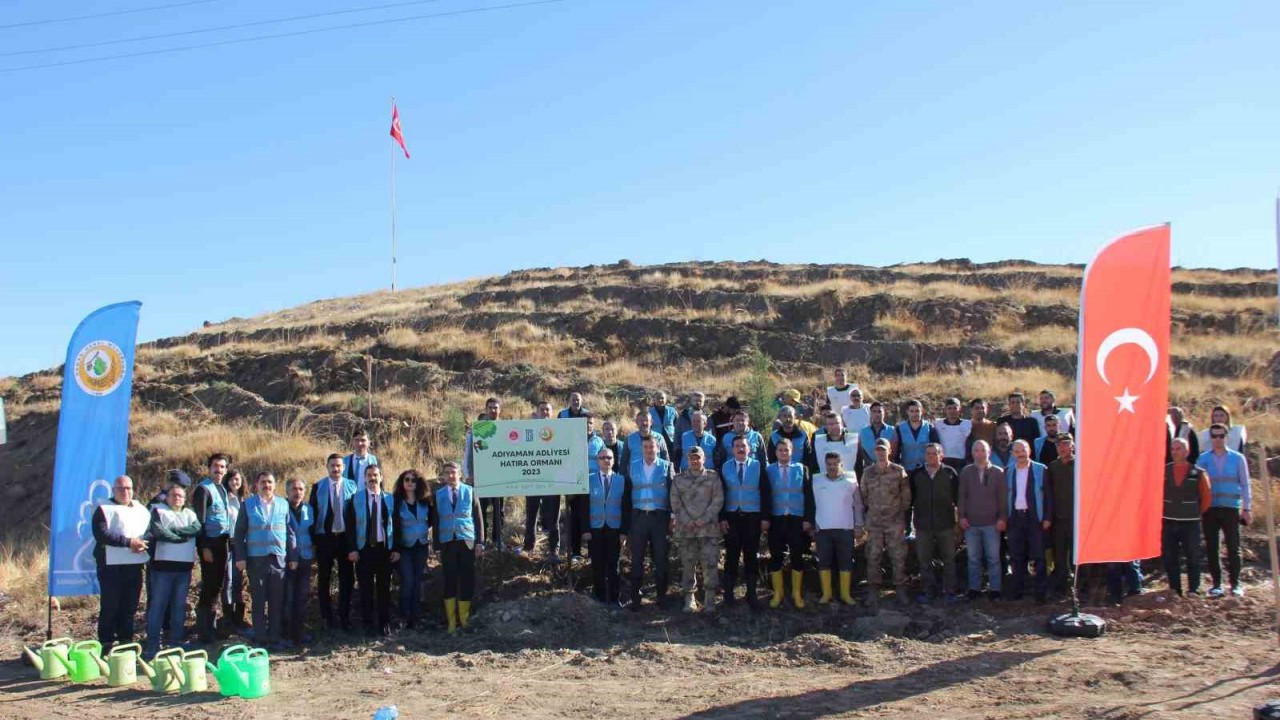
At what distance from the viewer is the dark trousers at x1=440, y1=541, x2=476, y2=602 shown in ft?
36.8

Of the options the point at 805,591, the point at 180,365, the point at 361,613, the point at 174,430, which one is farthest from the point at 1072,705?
the point at 180,365

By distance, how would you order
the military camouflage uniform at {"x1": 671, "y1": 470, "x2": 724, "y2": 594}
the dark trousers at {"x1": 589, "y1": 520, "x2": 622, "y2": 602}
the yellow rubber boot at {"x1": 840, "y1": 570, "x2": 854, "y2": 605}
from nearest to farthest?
the military camouflage uniform at {"x1": 671, "y1": 470, "x2": 724, "y2": 594}
the yellow rubber boot at {"x1": 840, "y1": 570, "x2": 854, "y2": 605}
the dark trousers at {"x1": 589, "y1": 520, "x2": 622, "y2": 602}

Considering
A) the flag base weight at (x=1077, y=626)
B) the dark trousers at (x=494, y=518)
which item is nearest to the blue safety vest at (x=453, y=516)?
the dark trousers at (x=494, y=518)

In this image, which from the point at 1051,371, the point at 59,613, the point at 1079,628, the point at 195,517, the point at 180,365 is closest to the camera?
the point at 1079,628

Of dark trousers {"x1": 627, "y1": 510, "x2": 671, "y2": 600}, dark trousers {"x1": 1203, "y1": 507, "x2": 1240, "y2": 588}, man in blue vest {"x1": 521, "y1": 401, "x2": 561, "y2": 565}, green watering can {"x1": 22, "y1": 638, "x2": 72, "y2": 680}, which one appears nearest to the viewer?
green watering can {"x1": 22, "y1": 638, "x2": 72, "y2": 680}

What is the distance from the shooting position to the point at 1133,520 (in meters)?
9.16

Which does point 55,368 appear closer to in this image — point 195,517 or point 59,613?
point 59,613

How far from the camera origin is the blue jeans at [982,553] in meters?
11.0

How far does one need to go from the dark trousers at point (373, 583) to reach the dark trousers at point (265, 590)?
2.86 feet

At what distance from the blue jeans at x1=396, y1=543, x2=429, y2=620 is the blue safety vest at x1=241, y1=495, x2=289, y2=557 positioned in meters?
1.33

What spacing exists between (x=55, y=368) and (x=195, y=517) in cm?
2877

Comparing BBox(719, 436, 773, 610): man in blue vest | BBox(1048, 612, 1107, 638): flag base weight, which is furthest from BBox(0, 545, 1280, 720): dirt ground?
BBox(719, 436, 773, 610): man in blue vest

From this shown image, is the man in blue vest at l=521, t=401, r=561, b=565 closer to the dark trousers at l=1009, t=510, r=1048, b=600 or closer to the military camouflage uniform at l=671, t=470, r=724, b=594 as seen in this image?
the military camouflage uniform at l=671, t=470, r=724, b=594

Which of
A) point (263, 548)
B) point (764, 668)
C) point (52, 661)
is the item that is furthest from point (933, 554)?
point (52, 661)
